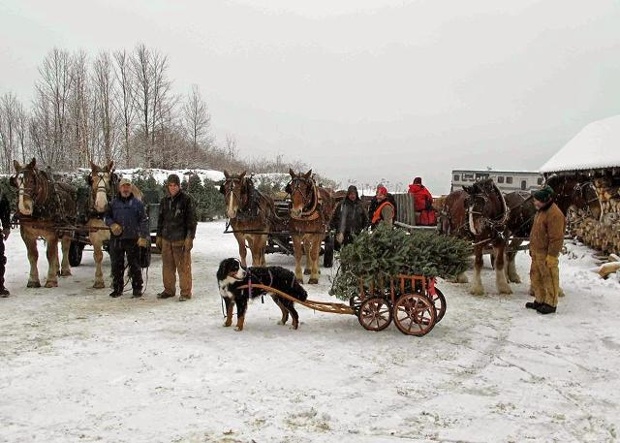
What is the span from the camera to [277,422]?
3.80 meters

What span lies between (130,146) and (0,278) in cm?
2902

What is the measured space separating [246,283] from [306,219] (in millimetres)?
3662

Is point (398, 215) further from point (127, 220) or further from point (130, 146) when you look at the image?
point (130, 146)

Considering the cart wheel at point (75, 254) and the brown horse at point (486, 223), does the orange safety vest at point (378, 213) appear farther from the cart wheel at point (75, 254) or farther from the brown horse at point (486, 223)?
the cart wheel at point (75, 254)

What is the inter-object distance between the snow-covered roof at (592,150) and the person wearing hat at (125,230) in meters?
10.2

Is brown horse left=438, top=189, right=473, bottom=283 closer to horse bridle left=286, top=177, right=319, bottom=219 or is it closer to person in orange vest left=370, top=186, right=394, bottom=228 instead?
person in orange vest left=370, top=186, right=394, bottom=228

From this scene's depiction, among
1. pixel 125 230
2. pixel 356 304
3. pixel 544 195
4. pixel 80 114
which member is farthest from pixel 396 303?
pixel 80 114

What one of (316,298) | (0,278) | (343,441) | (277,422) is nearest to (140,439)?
(277,422)

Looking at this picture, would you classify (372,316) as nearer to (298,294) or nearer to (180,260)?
(298,294)

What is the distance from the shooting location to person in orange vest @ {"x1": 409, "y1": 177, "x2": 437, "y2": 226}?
41.1ft

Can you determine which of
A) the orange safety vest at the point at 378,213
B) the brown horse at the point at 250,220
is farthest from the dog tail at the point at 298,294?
the orange safety vest at the point at 378,213

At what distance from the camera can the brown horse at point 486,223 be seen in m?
8.74

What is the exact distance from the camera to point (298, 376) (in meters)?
4.76

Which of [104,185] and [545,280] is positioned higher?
[104,185]
